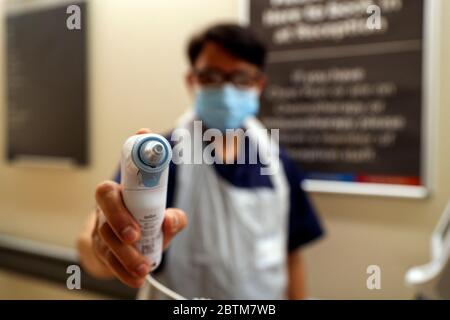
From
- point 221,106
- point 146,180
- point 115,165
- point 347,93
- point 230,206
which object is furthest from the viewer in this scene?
point 347,93

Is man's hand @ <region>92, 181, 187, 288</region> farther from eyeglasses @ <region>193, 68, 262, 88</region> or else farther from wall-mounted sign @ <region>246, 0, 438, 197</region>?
wall-mounted sign @ <region>246, 0, 438, 197</region>

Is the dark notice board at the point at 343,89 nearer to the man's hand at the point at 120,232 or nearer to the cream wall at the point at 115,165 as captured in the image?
the cream wall at the point at 115,165

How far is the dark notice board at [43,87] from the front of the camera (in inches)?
22.5

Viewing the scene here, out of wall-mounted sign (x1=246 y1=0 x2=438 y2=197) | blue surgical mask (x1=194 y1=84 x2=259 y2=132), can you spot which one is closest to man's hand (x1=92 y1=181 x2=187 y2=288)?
blue surgical mask (x1=194 y1=84 x2=259 y2=132)

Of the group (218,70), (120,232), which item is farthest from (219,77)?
(120,232)

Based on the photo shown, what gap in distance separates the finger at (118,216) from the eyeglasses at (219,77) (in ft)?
1.01

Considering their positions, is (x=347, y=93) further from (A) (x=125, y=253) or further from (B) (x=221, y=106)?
(A) (x=125, y=253)

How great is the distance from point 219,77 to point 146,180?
0.32 m

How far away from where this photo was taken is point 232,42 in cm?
63

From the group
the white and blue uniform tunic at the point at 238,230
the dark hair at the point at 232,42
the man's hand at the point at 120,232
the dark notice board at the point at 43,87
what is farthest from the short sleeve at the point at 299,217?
the man's hand at the point at 120,232

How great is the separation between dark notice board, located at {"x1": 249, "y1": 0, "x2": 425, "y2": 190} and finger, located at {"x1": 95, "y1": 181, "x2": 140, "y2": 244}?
53 cm
